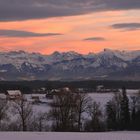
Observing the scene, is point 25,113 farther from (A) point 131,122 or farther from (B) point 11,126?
(A) point 131,122

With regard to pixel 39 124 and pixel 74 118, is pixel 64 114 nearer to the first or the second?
pixel 74 118

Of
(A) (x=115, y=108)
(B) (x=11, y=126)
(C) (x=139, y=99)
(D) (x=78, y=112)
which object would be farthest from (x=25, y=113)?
(C) (x=139, y=99)

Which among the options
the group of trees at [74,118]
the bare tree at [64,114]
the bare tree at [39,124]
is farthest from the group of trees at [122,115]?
the bare tree at [39,124]

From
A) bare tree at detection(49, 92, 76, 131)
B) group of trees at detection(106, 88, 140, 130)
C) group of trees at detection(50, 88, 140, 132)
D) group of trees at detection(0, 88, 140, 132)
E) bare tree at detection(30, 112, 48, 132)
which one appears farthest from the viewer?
group of trees at detection(106, 88, 140, 130)

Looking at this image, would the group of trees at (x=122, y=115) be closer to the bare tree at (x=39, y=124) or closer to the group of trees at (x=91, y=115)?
the group of trees at (x=91, y=115)

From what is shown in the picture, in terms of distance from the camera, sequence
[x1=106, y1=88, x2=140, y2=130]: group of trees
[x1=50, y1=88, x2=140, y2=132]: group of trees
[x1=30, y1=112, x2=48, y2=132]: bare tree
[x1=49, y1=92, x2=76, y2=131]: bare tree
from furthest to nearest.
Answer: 1. [x1=106, y1=88, x2=140, y2=130]: group of trees
2. [x1=50, y1=88, x2=140, y2=132]: group of trees
3. [x1=30, y1=112, x2=48, y2=132]: bare tree
4. [x1=49, y1=92, x2=76, y2=131]: bare tree

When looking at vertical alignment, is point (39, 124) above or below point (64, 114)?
below

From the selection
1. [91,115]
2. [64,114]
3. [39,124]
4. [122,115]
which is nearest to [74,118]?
[64,114]

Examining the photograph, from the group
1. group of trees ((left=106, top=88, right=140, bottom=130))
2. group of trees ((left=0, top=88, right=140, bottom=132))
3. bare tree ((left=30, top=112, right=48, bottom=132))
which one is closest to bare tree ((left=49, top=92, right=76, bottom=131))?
group of trees ((left=0, top=88, right=140, bottom=132))

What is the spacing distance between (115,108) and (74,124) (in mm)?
10153

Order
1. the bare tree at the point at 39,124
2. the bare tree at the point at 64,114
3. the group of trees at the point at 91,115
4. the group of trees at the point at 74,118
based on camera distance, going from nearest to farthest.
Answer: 1. the bare tree at the point at 64,114
2. the bare tree at the point at 39,124
3. the group of trees at the point at 74,118
4. the group of trees at the point at 91,115

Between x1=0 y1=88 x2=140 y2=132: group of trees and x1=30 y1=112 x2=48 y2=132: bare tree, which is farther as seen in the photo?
x1=0 y1=88 x2=140 y2=132: group of trees

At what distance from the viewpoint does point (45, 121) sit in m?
72.8

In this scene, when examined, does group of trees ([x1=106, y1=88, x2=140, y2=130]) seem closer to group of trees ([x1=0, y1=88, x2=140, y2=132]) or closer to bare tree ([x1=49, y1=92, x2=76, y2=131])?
group of trees ([x1=0, y1=88, x2=140, y2=132])
